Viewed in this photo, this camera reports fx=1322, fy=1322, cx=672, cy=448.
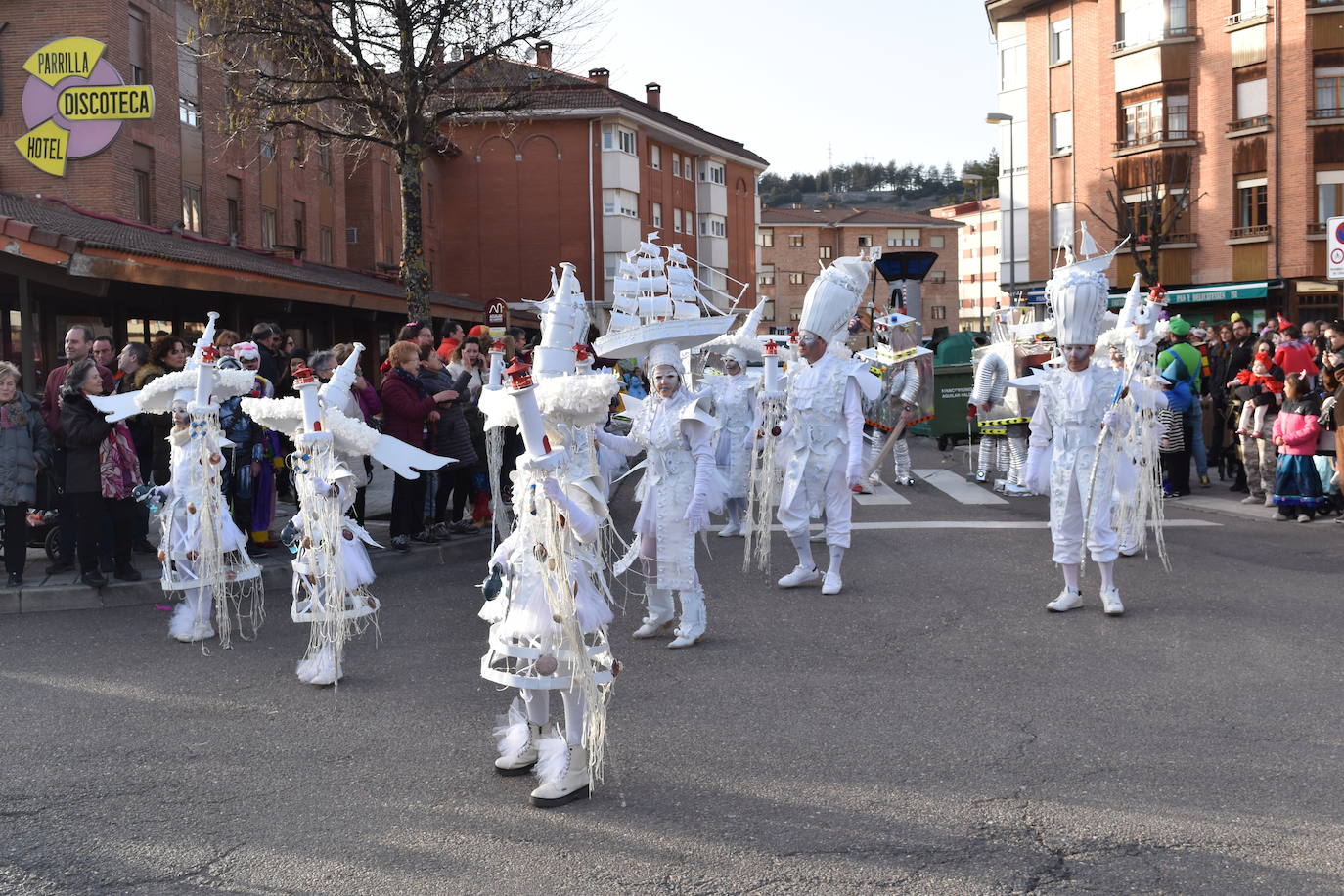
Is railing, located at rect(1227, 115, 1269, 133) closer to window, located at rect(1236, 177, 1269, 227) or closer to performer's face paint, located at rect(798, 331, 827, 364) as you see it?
window, located at rect(1236, 177, 1269, 227)

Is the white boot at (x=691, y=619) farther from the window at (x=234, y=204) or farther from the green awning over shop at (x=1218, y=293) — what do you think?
the green awning over shop at (x=1218, y=293)

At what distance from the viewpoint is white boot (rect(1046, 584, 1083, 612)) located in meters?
8.70

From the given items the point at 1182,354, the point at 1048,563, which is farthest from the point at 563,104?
the point at 1048,563

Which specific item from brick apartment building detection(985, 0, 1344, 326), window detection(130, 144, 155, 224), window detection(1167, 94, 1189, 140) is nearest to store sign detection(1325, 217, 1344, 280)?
window detection(130, 144, 155, 224)

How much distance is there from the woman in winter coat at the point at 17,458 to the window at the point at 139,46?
18.6 meters

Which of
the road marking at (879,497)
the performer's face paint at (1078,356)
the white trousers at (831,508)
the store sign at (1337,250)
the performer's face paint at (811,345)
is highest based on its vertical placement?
the store sign at (1337,250)

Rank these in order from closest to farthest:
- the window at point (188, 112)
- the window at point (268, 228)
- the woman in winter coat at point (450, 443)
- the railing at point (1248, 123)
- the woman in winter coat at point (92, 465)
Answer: the woman in winter coat at point (92, 465) → the woman in winter coat at point (450, 443) → the window at point (188, 112) → the window at point (268, 228) → the railing at point (1248, 123)

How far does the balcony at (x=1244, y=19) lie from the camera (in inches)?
1563

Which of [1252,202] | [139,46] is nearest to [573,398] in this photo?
[139,46]

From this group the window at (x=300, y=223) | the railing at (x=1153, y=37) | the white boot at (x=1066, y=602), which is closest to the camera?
the white boot at (x=1066, y=602)

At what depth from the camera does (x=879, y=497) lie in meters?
15.3

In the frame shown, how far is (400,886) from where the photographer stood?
14.3ft

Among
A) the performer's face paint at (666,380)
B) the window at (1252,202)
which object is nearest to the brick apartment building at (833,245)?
the window at (1252,202)

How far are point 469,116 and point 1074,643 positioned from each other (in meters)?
16.4
